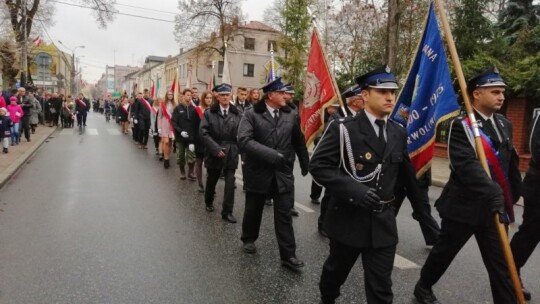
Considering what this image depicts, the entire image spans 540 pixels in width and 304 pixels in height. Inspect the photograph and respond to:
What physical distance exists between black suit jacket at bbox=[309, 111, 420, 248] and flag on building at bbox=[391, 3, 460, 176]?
1248 mm

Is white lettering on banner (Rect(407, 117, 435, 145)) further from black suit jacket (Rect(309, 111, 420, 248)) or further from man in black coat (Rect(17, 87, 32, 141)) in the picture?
man in black coat (Rect(17, 87, 32, 141))

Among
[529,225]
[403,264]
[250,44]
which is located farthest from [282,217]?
[250,44]

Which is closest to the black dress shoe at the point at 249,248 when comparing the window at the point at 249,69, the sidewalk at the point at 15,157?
the sidewalk at the point at 15,157

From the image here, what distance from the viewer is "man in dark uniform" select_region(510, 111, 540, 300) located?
3.93 m

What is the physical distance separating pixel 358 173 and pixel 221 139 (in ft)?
13.5

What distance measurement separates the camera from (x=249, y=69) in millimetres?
61094

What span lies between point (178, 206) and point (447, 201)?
4823 millimetres

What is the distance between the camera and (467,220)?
3.44 meters

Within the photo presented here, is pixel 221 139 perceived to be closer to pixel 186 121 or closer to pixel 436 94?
pixel 186 121

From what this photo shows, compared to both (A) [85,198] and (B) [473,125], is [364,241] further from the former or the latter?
(A) [85,198]

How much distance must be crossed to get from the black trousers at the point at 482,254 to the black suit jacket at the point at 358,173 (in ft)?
2.24

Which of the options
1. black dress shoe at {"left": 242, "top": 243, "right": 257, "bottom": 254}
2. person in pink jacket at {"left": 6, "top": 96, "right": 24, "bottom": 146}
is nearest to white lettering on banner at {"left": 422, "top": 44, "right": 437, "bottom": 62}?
black dress shoe at {"left": 242, "top": 243, "right": 257, "bottom": 254}

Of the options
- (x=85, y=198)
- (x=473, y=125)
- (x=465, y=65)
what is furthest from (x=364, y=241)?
(x=465, y=65)

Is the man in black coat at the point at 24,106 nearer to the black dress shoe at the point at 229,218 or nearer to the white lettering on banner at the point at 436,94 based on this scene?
the black dress shoe at the point at 229,218
